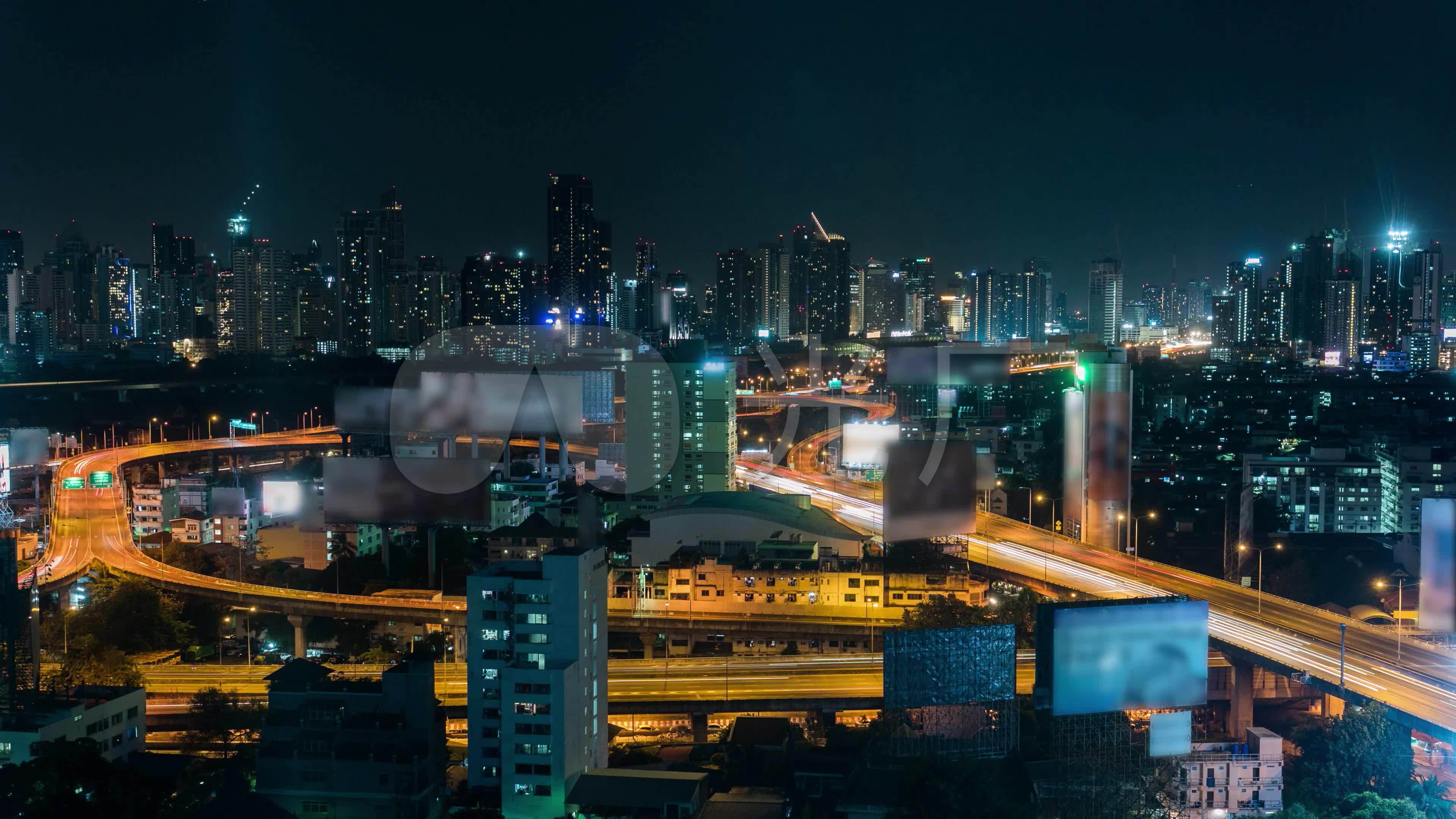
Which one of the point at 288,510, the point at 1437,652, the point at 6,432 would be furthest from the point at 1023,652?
the point at 6,432

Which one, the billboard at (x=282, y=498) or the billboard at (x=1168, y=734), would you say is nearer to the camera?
the billboard at (x=1168, y=734)

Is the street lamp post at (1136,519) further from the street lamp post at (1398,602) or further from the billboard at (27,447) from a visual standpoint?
the billboard at (27,447)

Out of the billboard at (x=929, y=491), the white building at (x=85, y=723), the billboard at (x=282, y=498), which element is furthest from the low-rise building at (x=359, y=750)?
the billboard at (x=282, y=498)

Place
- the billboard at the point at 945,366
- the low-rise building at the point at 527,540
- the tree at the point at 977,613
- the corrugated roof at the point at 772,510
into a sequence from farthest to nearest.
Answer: the billboard at the point at 945,366
the low-rise building at the point at 527,540
the corrugated roof at the point at 772,510
the tree at the point at 977,613

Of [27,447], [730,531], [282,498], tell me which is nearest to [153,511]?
[282,498]

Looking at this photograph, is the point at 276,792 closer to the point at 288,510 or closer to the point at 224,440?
the point at 288,510

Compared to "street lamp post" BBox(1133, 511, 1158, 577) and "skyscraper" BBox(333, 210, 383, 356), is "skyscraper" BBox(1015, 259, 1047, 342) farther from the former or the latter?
"street lamp post" BBox(1133, 511, 1158, 577)

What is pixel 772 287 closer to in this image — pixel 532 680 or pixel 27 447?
pixel 27 447
